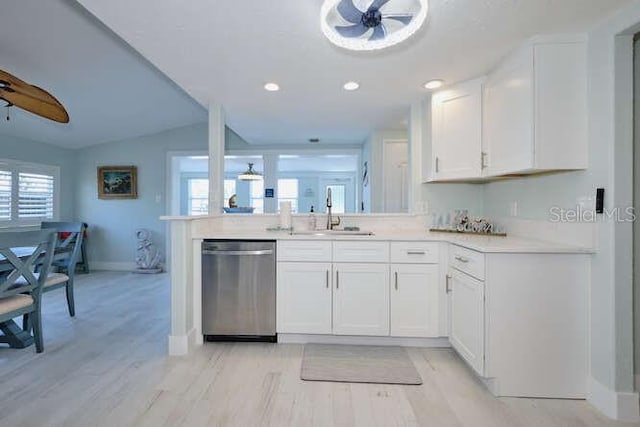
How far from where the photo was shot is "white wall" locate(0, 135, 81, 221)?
4434 mm

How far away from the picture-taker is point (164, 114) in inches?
187

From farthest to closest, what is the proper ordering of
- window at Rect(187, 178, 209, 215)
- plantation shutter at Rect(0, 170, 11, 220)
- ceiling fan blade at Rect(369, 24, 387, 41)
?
window at Rect(187, 178, 209, 215)
plantation shutter at Rect(0, 170, 11, 220)
ceiling fan blade at Rect(369, 24, 387, 41)

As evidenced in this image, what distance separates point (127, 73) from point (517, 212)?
13.3 ft

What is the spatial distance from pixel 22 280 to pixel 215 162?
176 centimetres

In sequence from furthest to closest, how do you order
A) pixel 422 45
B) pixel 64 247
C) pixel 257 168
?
pixel 257 168 → pixel 64 247 → pixel 422 45

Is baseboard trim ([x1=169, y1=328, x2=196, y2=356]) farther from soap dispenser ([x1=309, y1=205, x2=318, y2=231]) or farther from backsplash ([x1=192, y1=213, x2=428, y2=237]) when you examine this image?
soap dispenser ([x1=309, y1=205, x2=318, y2=231])

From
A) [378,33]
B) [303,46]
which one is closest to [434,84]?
[303,46]

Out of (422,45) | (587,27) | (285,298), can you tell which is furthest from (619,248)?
(285,298)

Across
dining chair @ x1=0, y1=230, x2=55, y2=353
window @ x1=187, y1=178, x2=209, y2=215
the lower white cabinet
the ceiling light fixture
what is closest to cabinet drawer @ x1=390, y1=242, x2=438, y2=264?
the lower white cabinet

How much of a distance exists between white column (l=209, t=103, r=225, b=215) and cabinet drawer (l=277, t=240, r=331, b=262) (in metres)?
0.99

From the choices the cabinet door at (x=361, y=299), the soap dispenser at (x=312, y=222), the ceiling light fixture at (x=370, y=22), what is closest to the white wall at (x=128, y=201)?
the soap dispenser at (x=312, y=222)

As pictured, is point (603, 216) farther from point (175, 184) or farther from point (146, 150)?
point (146, 150)

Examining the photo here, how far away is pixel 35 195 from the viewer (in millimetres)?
4809

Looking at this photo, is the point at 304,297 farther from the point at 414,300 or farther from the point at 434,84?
the point at 434,84
